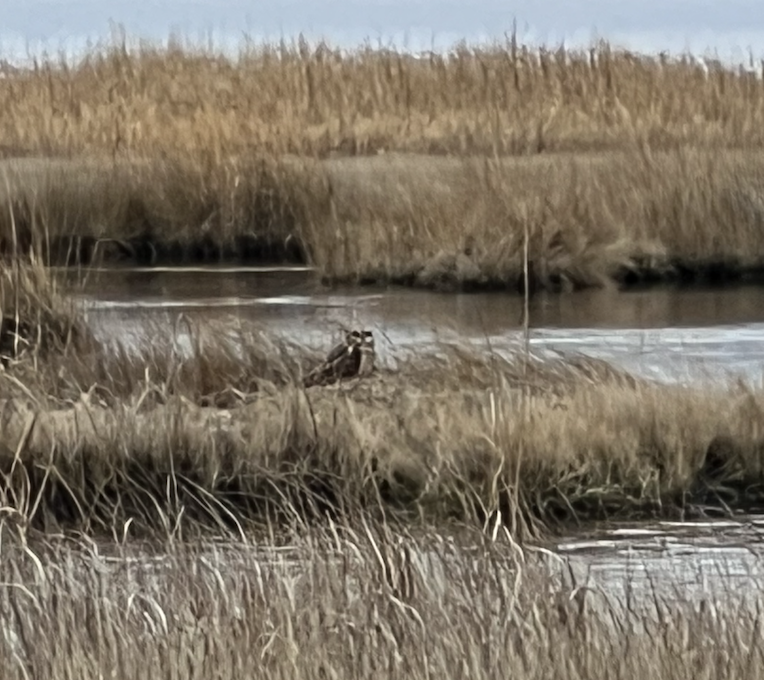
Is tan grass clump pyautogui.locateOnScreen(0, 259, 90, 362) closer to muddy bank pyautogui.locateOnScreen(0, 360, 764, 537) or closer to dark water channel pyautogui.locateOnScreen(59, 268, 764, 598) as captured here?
dark water channel pyautogui.locateOnScreen(59, 268, 764, 598)

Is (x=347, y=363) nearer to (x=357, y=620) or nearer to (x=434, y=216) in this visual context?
(x=357, y=620)

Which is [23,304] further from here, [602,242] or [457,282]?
[602,242]

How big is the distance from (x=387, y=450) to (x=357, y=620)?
1951 mm

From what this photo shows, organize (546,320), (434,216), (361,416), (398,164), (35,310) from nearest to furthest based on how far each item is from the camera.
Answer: (361,416) → (35,310) → (546,320) → (434,216) → (398,164)

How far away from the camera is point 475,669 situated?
3686 mm

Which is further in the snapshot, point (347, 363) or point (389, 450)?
point (347, 363)

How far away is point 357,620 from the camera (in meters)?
3.97

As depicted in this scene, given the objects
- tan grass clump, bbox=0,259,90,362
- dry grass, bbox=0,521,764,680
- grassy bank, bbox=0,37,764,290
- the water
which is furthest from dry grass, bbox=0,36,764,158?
dry grass, bbox=0,521,764,680

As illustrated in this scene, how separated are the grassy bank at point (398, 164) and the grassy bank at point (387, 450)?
281 centimetres

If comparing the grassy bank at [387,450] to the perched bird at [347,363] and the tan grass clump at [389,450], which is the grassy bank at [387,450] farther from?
the perched bird at [347,363]

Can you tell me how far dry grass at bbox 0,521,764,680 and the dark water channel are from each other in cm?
105

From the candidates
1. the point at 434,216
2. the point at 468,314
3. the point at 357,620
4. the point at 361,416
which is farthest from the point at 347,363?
the point at 434,216

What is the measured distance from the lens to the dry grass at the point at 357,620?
3.70 metres

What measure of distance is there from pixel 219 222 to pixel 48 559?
888cm
